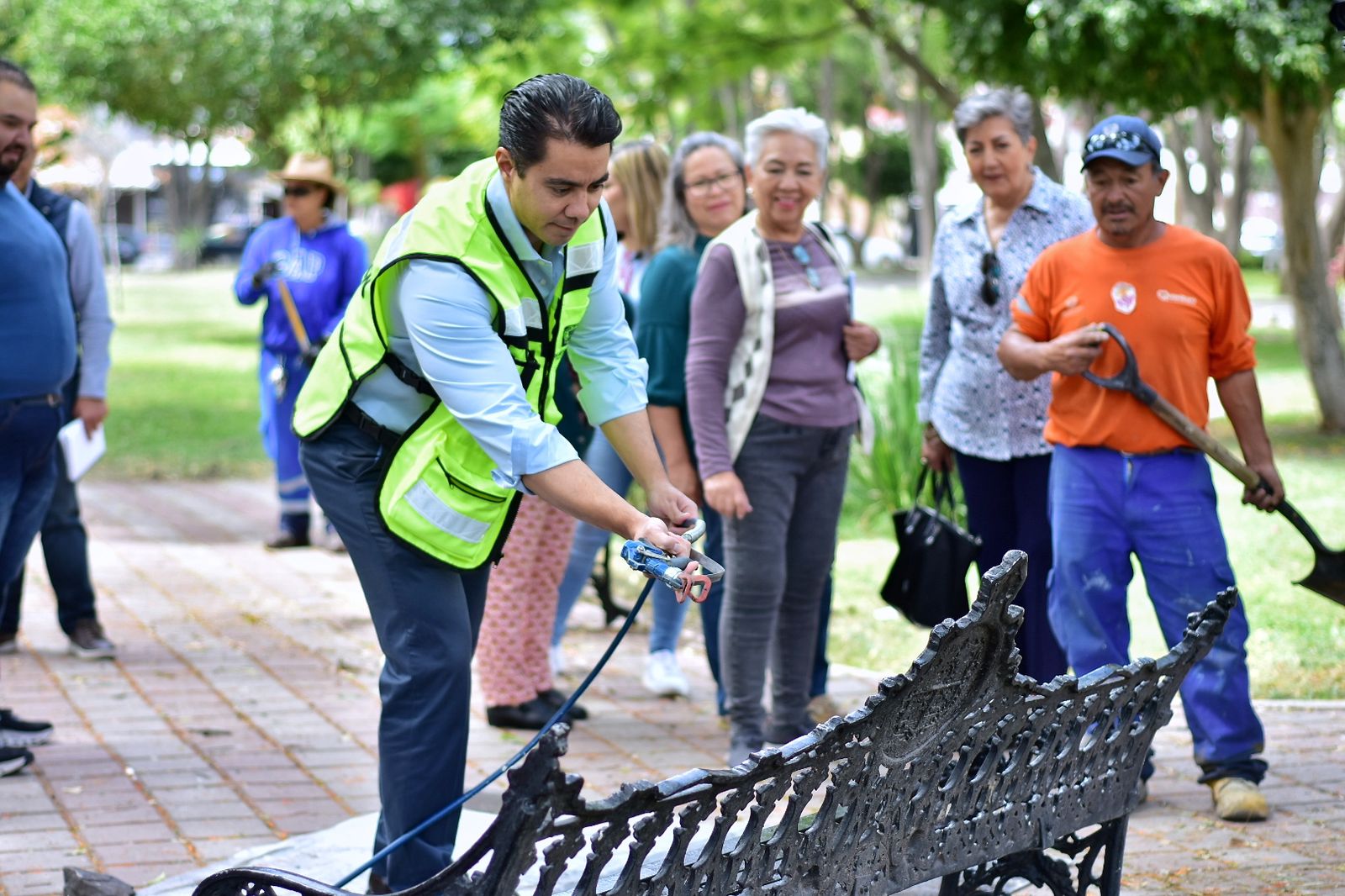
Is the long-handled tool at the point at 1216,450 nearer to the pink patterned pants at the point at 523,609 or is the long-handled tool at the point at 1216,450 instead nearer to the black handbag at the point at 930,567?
the black handbag at the point at 930,567

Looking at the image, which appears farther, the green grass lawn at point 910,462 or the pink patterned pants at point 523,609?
the green grass lawn at point 910,462

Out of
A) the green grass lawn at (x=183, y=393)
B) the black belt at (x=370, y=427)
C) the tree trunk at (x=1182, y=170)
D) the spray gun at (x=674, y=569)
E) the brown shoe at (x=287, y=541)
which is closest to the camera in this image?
the spray gun at (x=674, y=569)

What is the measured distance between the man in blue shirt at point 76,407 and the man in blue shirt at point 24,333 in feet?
1.70

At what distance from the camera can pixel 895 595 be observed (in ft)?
18.3

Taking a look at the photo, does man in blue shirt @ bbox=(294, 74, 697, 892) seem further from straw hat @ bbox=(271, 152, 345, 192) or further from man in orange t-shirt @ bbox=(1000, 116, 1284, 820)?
straw hat @ bbox=(271, 152, 345, 192)

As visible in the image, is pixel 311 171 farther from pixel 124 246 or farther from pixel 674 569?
pixel 124 246

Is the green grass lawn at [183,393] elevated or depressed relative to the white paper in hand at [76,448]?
depressed

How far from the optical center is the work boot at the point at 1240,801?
15.4 ft

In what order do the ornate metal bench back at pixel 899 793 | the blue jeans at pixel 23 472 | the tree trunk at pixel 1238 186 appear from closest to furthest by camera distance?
1. the ornate metal bench back at pixel 899 793
2. the blue jeans at pixel 23 472
3. the tree trunk at pixel 1238 186

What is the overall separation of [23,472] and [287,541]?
3.98m

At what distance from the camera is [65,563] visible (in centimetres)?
657

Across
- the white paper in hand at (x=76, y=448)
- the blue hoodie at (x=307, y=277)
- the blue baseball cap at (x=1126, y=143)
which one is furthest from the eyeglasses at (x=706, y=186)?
the blue hoodie at (x=307, y=277)

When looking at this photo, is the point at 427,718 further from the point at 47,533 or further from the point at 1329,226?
the point at 1329,226

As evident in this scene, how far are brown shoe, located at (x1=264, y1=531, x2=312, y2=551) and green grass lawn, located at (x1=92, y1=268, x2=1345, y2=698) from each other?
3.04m
